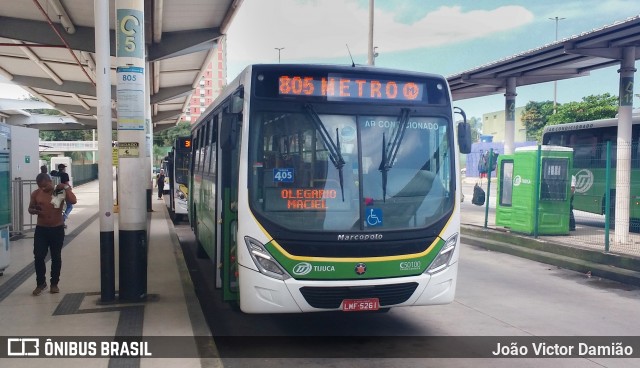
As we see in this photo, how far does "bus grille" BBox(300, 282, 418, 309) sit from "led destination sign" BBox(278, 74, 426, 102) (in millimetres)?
2105

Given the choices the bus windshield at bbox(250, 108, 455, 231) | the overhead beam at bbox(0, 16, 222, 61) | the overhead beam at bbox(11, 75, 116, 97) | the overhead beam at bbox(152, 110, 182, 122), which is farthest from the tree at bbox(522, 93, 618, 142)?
the bus windshield at bbox(250, 108, 455, 231)

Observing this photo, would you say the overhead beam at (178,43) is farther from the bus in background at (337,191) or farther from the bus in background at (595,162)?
the bus in background at (337,191)

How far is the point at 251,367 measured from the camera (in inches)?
237

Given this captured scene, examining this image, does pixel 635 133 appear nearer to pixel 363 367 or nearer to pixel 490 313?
pixel 490 313

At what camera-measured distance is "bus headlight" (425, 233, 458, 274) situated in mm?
6734

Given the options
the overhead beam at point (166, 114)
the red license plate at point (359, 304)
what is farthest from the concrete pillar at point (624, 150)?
the overhead beam at point (166, 114)

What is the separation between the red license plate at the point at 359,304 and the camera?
20.9 ft

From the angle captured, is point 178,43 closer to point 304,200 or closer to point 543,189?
point 543,189

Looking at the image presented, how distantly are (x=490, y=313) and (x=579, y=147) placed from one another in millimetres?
14005

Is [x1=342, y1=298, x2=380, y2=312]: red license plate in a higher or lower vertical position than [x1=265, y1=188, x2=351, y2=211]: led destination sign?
lower

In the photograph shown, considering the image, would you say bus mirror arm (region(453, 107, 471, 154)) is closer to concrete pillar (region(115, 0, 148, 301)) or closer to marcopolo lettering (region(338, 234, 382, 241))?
marcopolo lettering (region(338, 234, 382, 241))

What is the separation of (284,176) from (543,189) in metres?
10.1

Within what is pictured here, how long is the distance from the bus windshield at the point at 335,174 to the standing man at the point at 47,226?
3.96 metres

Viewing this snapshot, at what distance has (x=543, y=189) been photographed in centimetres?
1470
